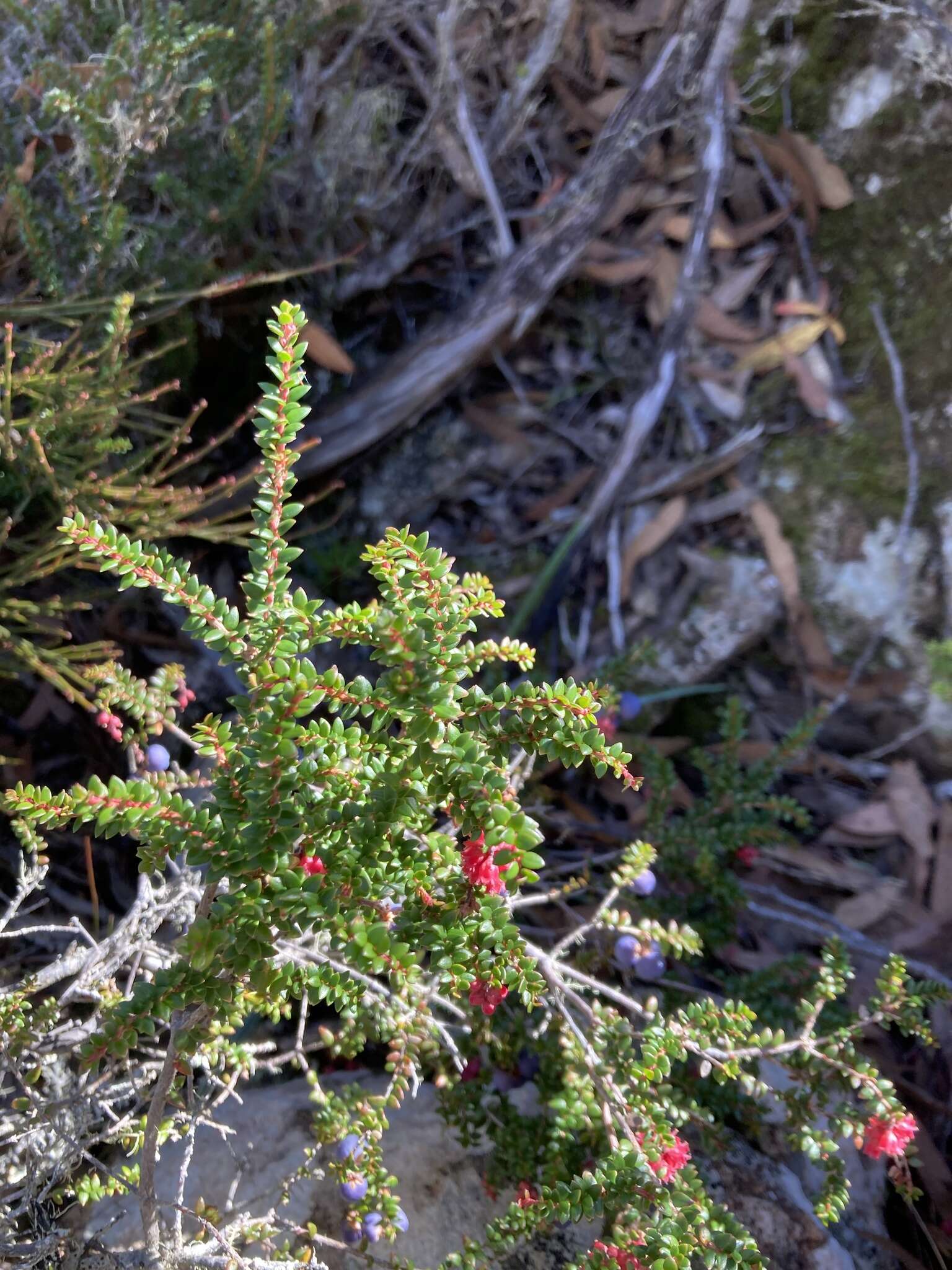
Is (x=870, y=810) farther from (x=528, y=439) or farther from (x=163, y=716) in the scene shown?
(x=163, y=716)

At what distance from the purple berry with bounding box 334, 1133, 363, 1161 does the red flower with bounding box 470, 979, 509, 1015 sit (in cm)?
54

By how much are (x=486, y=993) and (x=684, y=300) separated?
220cm

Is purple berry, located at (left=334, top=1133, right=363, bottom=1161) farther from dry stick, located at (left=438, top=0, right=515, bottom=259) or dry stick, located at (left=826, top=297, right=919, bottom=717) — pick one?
dry stick, located at (left=438, top=0, right=515, bottom=259)

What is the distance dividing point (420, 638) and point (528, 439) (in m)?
1.97

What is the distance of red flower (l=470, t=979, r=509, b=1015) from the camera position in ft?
3.20

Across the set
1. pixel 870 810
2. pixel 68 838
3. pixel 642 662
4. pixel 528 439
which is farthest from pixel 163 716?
pixel 870 810

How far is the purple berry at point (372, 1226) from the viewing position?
4.62ft

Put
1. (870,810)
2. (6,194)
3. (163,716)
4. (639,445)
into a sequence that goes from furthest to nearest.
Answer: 1. (639,445)
2. (870,810)
3. (6,194)
4. (163,716)

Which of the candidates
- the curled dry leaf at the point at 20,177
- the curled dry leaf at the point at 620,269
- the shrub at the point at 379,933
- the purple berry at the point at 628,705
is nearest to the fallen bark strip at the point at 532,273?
the curled dry leaf at the point at 620,269

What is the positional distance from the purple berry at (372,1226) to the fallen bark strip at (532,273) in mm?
1730

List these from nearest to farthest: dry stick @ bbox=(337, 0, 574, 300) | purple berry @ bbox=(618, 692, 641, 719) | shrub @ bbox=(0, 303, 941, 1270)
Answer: shrub @ bbox=(0, 303, 941, 1270) < purple berry @ bbox=(618, 692, 641, 719) < dry stick @ bbox=(337, 0, 574, 300)

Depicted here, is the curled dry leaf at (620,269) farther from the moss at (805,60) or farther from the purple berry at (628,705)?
the purple berry at (628,705)

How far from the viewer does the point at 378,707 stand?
3.34 feet

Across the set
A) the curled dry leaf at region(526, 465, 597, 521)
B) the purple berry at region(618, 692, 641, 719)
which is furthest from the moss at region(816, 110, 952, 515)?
the purple berry at region(618, 692, 641, 719)
